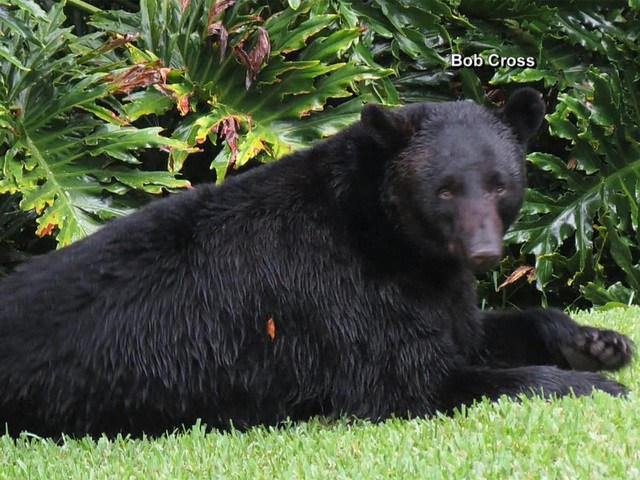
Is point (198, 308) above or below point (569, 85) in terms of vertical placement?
above

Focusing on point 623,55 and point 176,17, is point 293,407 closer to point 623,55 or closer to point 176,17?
point 176,17

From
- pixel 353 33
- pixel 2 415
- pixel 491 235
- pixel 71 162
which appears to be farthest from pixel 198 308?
pixel 353 33

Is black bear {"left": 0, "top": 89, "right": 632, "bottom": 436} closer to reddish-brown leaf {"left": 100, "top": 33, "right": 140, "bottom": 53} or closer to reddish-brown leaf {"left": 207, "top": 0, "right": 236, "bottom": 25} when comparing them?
reddish-brown leaf {"left": 100, "top": 33, "right": 140, "bottom": 53}

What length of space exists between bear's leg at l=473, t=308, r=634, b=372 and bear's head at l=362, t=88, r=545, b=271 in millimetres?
683

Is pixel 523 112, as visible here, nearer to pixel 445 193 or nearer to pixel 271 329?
pixel 445 193

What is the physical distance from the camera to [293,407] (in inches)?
166

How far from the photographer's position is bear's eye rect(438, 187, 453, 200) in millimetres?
4082

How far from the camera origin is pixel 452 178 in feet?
13.4

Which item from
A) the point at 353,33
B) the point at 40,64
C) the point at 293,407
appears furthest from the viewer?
the point at 353,33

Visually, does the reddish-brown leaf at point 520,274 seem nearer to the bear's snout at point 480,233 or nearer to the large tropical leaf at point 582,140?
the large tropical leaf at point 582,140

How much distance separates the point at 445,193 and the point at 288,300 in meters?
0.80

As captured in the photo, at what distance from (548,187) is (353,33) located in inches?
91.8

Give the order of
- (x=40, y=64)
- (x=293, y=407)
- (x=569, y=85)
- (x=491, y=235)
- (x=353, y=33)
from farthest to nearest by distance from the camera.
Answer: (x=569, y=85) → (x=353, y=33) → (x=40, y=64) → (x=293, y=407) → (x=491, y=235)

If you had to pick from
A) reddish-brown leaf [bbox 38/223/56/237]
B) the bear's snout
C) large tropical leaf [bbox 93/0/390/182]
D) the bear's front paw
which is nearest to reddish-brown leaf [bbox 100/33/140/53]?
large tropical leaf [bbox 93/0/390/182]
